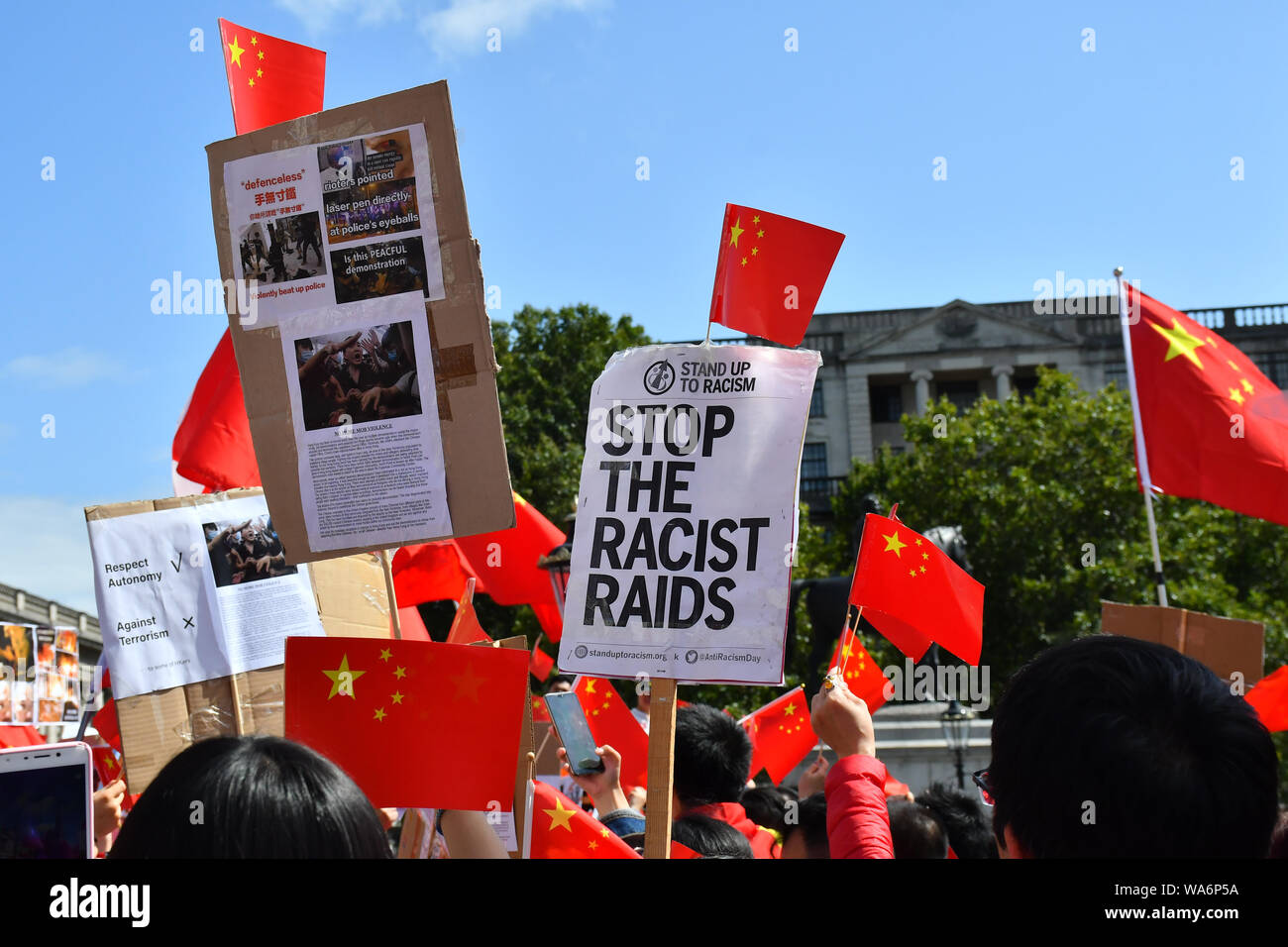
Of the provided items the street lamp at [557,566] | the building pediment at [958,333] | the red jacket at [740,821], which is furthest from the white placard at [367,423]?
the building pediment at [958,333]

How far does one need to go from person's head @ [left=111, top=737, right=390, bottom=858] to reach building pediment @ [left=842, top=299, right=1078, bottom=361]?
47571 millimetres

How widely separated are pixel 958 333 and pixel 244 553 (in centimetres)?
4637

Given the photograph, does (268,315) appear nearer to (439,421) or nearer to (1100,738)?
(439,421)

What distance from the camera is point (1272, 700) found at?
526 centimetres

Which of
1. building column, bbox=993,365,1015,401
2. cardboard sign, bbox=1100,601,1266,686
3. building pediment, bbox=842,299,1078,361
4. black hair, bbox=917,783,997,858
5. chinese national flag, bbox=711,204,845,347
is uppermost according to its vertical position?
building pediment, bbox=842,299,1078,361

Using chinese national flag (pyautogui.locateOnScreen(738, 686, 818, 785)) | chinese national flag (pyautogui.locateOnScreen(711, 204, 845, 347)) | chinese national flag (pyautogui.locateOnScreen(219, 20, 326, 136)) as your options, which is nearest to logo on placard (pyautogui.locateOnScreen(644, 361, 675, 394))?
chinese national flag (pyautogui.locateOnScreen(711, 204, 845, 347))

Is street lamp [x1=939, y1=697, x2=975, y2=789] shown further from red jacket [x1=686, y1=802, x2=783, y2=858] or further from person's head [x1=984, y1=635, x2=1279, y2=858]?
person's head [x1=984, y1=635, x2=1279, y2=858]

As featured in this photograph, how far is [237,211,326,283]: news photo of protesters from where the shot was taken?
3.16 meters

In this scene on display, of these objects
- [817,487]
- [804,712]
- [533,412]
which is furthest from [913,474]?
[804,712]

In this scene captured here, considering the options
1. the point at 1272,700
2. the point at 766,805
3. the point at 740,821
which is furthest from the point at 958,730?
the point at 740,821

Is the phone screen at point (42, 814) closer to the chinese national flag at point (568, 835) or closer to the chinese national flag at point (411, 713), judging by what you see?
the chinese national flag at point (411, 713)

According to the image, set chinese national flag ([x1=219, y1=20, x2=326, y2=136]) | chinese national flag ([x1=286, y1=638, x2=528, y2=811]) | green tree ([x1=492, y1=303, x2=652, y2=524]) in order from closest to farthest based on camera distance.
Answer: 1. chinese national flag ([x1=286, y1=638, x2=528, y2=811])
2. chinese national flag ([x1=219, y1=20, x2=326, y2=136])
3. green tree ([x1=492, y1=303, x2=652, y2=524])

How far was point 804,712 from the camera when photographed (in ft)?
20.3

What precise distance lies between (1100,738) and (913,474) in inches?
1115
